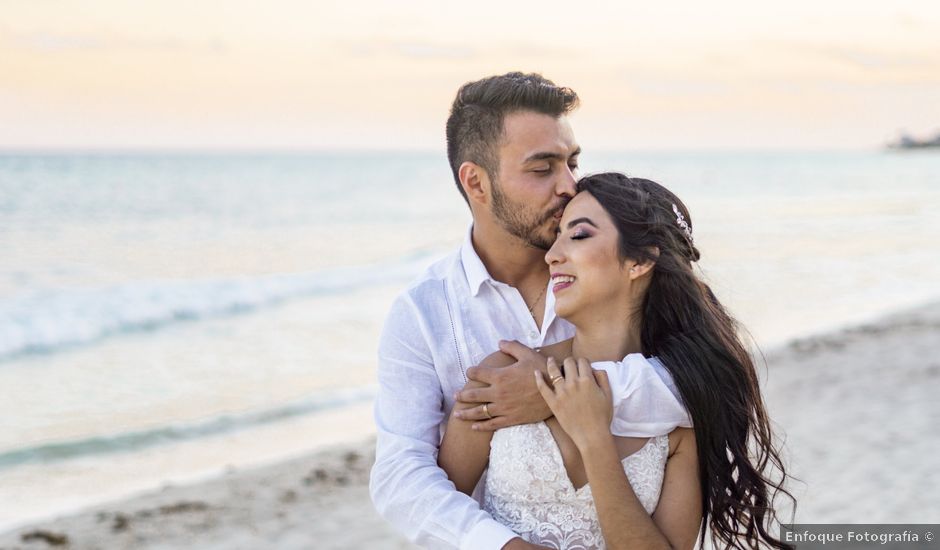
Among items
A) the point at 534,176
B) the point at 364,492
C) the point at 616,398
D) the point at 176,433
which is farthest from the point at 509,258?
the point at 176,433

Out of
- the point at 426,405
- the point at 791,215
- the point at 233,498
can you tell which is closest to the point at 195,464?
the point at 233,498

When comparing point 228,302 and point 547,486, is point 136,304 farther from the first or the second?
point 547,486

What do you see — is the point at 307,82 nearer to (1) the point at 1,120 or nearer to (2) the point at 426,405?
(1) the point at 1,120

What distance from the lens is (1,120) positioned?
1474 inches

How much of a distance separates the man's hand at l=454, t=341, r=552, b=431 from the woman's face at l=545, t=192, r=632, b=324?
0.72 ft

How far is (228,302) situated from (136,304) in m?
1.36

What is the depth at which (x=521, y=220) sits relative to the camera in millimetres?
3061

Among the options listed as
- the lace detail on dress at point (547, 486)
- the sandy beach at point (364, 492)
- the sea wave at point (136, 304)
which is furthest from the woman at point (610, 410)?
the sea wave at point (136, 304)

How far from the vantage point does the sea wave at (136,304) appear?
40.2 ft

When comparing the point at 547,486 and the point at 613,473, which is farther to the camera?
the point at 547,486

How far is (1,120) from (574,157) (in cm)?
3909

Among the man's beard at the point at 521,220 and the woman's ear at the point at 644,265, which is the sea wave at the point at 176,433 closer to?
the man's beard at the point at 521,220

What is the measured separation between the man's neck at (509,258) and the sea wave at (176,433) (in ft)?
18.7

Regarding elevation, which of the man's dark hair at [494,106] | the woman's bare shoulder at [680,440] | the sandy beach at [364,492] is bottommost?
the sandy beach at [364,492]
